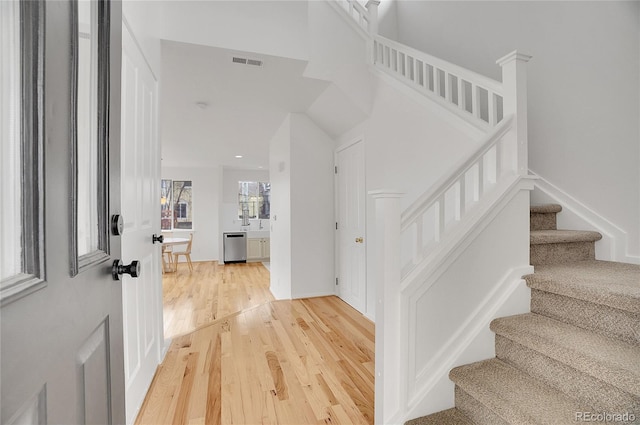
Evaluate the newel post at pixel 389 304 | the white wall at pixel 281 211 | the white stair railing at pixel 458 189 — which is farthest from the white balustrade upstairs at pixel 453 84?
the white wall at pixel 281 211

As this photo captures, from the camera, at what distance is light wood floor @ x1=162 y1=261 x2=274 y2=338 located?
3.46 meters

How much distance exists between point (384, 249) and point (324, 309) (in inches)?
86.3

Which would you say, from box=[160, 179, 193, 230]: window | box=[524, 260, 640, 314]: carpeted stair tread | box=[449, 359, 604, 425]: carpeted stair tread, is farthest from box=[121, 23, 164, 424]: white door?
box=[160, 179, 193, 230]: window

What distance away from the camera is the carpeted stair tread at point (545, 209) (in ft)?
6.95

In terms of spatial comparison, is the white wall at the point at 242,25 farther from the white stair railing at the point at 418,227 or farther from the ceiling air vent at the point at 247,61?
the white stair railing at the point at 418,227

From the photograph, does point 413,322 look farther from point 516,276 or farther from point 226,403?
point 226,403

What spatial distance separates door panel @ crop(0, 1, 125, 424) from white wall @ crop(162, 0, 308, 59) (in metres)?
2.08

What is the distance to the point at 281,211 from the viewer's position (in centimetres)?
424

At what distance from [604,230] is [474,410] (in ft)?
5.25

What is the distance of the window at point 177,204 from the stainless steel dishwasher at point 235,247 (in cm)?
113

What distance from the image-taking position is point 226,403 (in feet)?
5.66

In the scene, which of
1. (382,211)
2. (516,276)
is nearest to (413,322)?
(382,211)

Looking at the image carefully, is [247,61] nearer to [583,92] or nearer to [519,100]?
[519,100]

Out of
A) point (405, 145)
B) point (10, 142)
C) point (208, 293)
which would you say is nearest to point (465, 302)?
point (405, 145)
